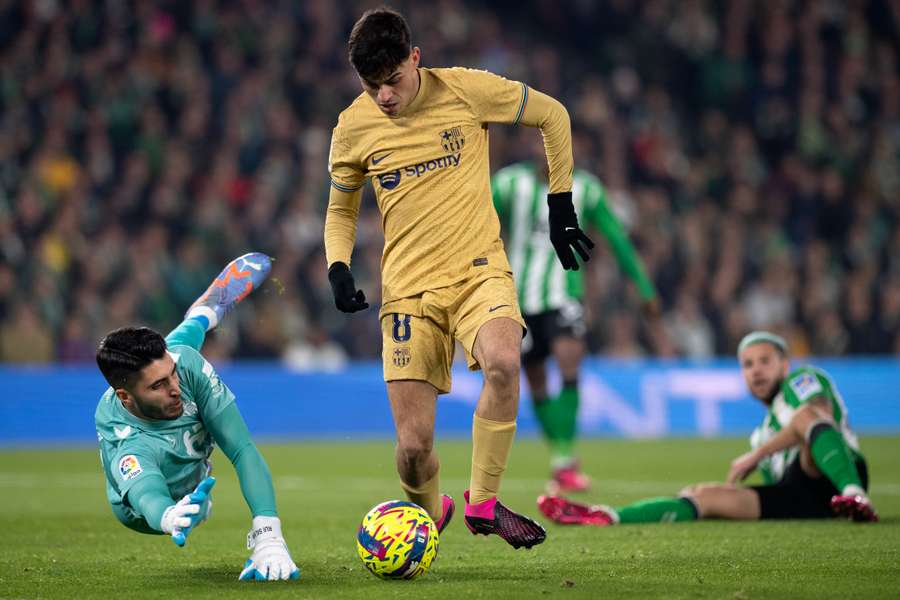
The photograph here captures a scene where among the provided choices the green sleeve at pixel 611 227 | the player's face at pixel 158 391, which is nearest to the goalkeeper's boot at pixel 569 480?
the green sleeve at pixel 611 227

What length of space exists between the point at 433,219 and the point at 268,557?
1.65 m

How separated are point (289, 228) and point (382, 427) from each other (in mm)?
2946

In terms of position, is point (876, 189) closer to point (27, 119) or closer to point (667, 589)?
point (27, 119)

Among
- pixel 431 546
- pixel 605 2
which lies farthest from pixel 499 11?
pixel 431 546

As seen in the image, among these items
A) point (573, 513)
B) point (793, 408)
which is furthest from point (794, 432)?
point (573, 513)

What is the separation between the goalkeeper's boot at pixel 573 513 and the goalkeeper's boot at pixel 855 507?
117cm

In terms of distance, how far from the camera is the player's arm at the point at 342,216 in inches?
239

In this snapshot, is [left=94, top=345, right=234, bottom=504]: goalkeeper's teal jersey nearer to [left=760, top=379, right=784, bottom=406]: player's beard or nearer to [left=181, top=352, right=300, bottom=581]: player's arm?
[left=181, top=352, right=300, bottom=581]: player's arm

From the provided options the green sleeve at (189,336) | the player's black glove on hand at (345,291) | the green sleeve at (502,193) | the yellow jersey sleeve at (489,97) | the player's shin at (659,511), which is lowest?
the player's shin at (659,511)

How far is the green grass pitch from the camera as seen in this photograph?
17.0 feet

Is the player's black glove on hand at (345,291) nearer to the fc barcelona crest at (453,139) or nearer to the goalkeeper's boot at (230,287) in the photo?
the fc barcelona crest at (453,139)

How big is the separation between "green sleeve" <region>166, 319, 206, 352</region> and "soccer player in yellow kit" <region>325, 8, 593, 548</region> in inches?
30.4

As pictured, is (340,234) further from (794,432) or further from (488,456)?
(794,432)

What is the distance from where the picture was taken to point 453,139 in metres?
6.13
